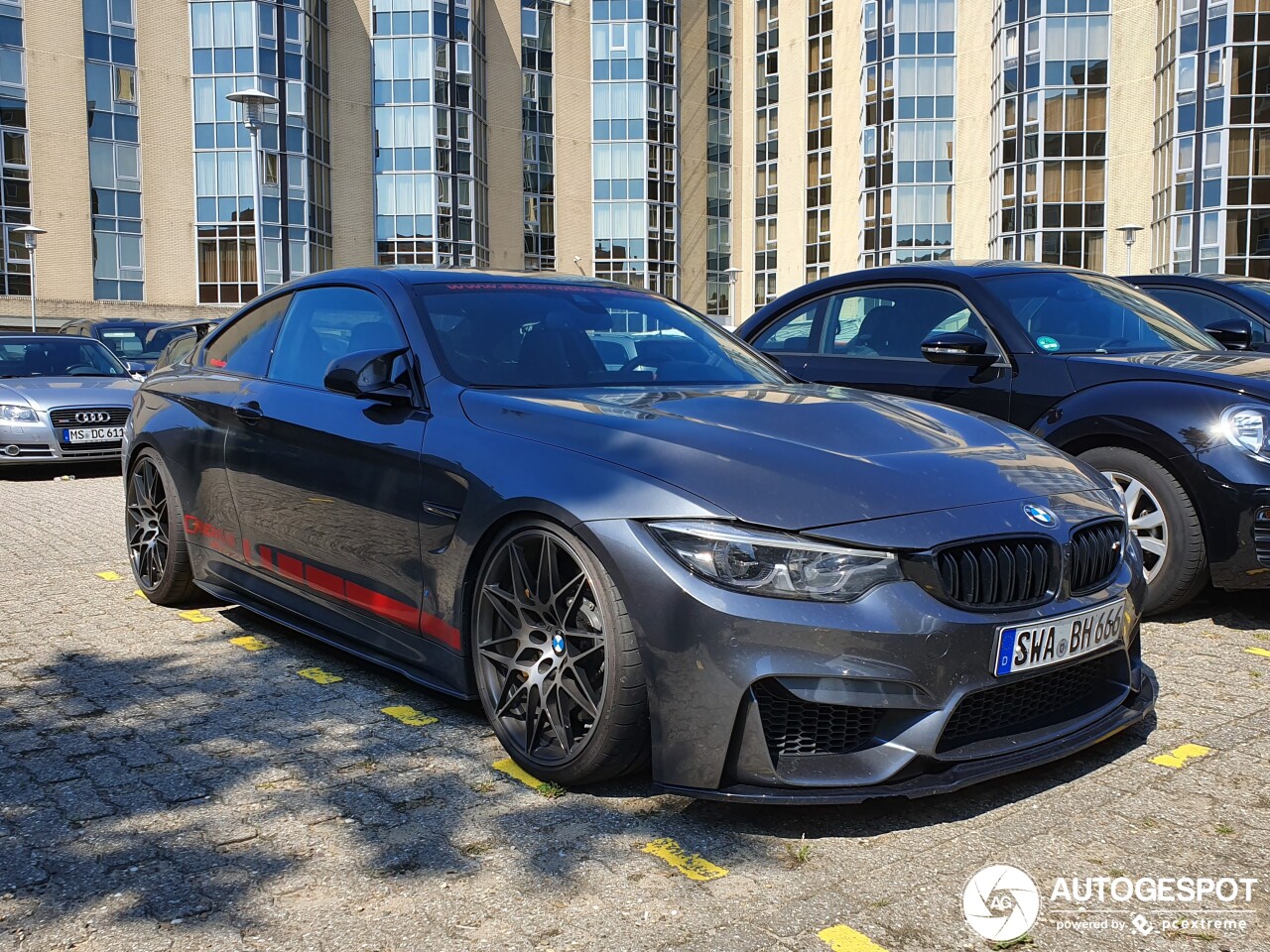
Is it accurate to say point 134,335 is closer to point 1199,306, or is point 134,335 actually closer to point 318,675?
point 1199,306

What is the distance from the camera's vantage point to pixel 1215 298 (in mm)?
8484

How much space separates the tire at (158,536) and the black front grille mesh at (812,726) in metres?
3.36

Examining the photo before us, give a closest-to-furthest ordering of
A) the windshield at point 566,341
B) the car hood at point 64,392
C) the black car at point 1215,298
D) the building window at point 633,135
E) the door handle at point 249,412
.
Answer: the windshield at point 566,341
the door handle at point 249,412
the black car at point 1215,298
the car hood at point 64,392
the building window at point 633,135

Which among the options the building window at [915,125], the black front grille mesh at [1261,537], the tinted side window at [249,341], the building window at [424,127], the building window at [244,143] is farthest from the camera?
the building window at [915,125]

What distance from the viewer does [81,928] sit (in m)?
2.68

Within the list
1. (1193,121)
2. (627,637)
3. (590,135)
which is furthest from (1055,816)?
(590,135)

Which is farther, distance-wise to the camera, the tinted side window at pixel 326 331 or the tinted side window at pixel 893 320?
the tinted side window at pixel 893 320

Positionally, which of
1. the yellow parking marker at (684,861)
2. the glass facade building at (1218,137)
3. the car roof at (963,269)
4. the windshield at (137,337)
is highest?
the glass facade building at (1218,137)

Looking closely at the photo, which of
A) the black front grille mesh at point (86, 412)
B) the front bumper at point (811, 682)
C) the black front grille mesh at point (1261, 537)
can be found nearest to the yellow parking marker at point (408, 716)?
the front bumper at point (811, 682)

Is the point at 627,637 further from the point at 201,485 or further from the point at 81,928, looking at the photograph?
the point at 201,485

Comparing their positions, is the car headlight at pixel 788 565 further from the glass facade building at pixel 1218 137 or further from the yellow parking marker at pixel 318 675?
the glass facade building at pixel 1218 137

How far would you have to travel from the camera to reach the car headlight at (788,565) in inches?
119

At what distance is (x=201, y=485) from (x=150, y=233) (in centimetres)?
4439

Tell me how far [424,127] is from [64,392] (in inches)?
1632
